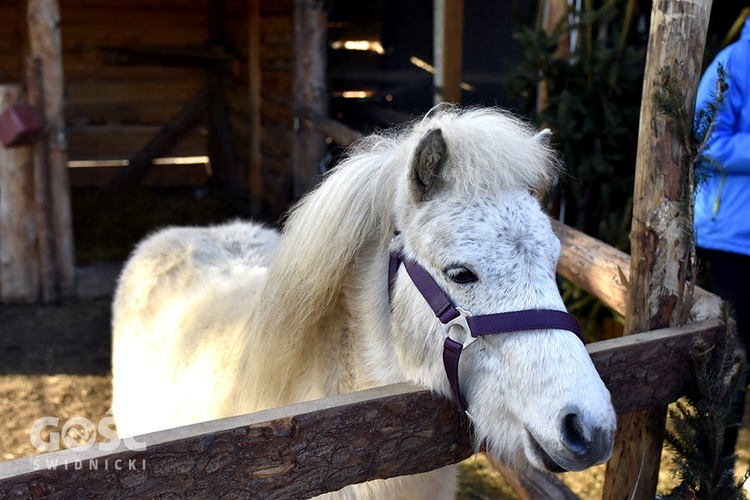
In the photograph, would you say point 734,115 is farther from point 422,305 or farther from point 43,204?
point 43,204

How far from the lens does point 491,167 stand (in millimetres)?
1547

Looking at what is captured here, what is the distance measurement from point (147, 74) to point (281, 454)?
7438mm

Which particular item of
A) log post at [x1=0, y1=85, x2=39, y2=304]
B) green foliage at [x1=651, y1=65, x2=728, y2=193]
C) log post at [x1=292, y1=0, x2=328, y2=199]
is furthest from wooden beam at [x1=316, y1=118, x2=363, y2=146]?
green foliage at [x1=651, y1=65, x2=728, y2=193]

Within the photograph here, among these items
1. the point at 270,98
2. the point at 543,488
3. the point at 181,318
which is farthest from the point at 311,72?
the point at 543,488

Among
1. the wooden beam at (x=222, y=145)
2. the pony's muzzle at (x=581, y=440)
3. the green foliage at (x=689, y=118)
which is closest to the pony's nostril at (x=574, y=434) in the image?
the pony's muzzle at (x=581, y=440)

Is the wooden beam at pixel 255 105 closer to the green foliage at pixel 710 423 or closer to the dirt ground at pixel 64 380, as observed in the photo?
the dirt ground at pixel 64 380

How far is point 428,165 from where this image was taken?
153 centimetres

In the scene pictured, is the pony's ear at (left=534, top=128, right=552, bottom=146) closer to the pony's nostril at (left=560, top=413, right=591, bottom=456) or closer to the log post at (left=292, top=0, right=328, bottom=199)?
the pony's nostril at (left=560, top=413, right=591, bottom=456)

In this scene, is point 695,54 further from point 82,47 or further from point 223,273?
point 82,47

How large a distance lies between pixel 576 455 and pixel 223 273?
174 centimetres

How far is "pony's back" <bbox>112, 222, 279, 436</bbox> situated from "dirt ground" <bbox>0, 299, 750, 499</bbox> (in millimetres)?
1135

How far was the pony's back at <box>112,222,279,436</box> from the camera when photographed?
7.12 ft

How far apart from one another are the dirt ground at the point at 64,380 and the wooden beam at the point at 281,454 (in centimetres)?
199

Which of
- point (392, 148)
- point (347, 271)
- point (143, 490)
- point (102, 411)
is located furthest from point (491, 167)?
point (102, 411)
